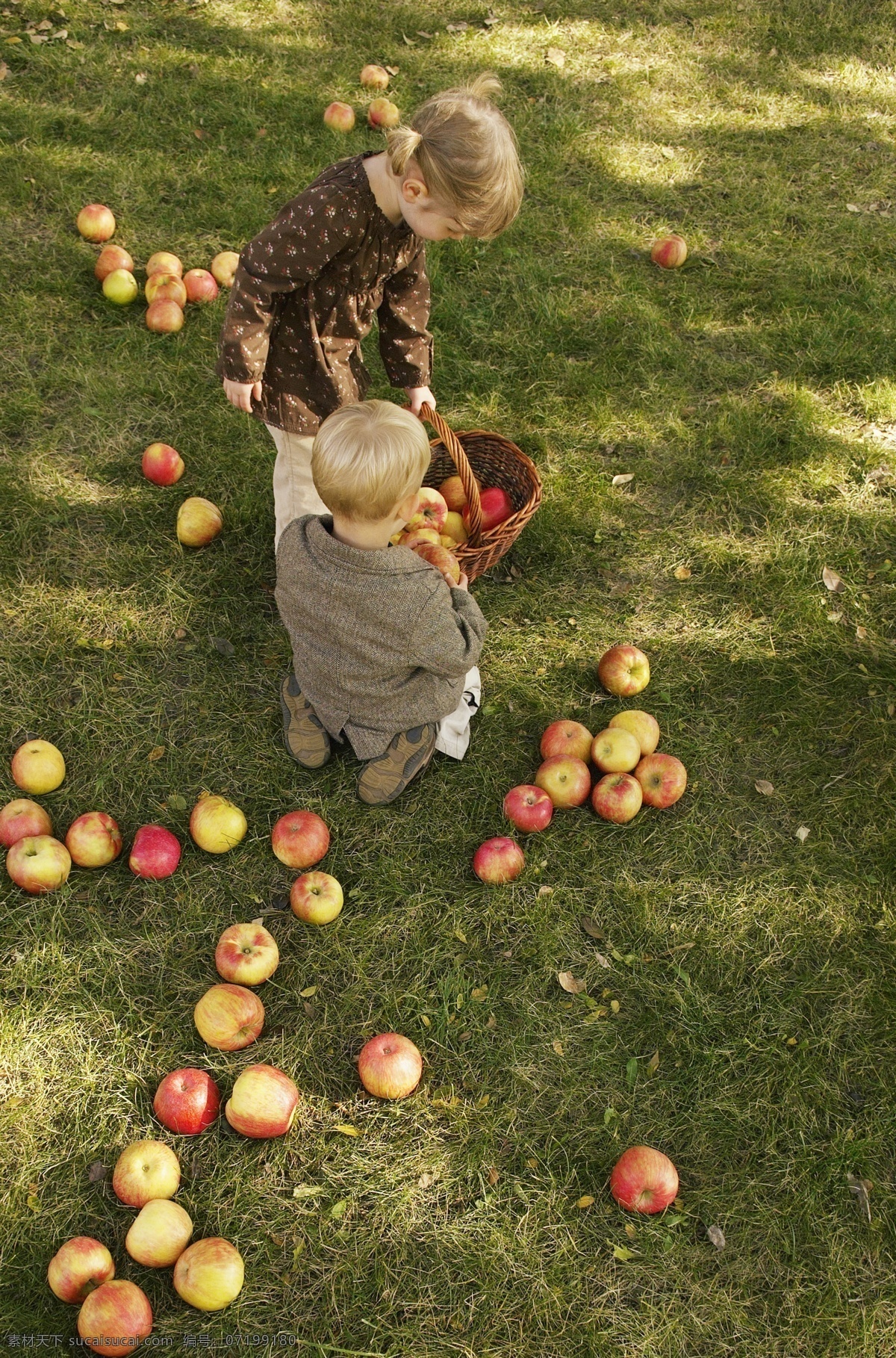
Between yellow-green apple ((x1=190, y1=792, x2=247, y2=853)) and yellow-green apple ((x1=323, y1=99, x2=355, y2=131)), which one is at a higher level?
yellow-green apple ((x1=323, y1=99, x2=355, y2=131))

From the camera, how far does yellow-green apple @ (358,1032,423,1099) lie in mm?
2895

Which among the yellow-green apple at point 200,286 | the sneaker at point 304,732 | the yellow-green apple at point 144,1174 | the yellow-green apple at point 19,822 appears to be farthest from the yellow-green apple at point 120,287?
the yellow-green apple at point 144,1174

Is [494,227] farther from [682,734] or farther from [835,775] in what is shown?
[835,775]

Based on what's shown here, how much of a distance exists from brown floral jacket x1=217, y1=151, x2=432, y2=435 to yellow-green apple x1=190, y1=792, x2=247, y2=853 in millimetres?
1468

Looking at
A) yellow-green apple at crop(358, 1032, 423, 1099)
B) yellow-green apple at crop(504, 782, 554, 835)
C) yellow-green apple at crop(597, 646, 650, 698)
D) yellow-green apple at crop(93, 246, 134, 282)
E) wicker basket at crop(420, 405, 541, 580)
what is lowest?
yellow-green apple at crop(358, 1032, 423, 1099)

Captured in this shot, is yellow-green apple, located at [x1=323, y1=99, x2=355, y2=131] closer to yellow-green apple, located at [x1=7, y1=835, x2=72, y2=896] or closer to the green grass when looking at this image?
the green grass

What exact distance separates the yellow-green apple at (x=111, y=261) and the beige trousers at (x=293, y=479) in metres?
2.05

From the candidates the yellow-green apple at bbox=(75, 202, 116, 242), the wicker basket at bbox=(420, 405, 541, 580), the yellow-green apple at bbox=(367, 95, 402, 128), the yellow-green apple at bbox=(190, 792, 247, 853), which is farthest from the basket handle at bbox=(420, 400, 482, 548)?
the yellow-green apple at bbox=(367, 95, 402, 128)

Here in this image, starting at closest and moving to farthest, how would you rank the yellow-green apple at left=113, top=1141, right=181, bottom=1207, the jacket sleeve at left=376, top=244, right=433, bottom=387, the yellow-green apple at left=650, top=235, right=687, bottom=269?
the yellow-green apple at left=113, top=1141, right=181, bottom=1207
the jacket sleeve at left=376, top=244, right=433, bottom=387
the yellow-green apple at left=650, top=235, right=687, bottom=269

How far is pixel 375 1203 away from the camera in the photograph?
2.76 m

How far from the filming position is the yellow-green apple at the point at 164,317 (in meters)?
5.07

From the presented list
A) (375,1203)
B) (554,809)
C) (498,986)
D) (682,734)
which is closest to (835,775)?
(682,734)

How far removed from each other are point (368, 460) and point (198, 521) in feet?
5.61

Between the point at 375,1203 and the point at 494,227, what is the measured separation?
3.03m
